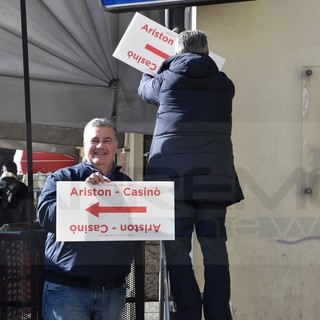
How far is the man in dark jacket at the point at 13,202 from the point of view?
253 inches

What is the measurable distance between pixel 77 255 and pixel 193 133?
36.6 inches

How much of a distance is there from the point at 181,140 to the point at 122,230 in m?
0.61

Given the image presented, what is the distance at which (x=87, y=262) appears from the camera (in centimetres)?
304

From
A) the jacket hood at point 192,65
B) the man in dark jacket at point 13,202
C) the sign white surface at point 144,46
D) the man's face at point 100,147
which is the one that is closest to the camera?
the man's face at point 100,147

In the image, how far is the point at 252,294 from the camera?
438 centimetres

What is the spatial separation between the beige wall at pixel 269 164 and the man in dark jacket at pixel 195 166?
1.03 meters

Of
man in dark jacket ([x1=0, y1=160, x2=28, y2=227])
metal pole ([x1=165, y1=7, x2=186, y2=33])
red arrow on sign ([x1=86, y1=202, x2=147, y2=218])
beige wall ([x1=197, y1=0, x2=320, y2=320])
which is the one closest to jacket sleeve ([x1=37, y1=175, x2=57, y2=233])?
red arrow on sign ([x1=86, y1=202, x2=147, y2=218])

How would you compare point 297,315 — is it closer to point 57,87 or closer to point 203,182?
Result: point 203,182

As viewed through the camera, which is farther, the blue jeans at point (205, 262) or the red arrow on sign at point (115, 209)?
the blue jeans at point (205, 262)

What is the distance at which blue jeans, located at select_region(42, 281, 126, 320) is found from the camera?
3.04 meters

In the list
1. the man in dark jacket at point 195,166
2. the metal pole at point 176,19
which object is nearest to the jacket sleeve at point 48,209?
the man in dark jacket at point 195,166

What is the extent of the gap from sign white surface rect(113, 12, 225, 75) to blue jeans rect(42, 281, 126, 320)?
141cm

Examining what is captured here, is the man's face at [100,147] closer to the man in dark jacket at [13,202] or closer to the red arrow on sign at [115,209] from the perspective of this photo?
the red arrow on sign at [115,209]

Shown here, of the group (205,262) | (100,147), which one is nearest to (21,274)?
(100,147)
